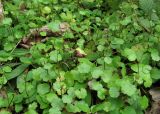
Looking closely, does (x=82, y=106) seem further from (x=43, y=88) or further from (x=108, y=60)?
(x=108, y=60)

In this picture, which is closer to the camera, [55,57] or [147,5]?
[55,57]

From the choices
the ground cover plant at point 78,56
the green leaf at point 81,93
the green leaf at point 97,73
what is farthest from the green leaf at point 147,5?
the green leaf at point 81,93

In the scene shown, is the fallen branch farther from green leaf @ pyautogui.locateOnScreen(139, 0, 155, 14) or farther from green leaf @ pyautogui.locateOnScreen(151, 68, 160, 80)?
green leaf @ pyautogui.locateOnScreen(151, 68, 160, 80)

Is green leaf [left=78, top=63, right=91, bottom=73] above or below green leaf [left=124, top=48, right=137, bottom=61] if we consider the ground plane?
below

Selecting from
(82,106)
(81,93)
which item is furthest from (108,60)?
(82,106)

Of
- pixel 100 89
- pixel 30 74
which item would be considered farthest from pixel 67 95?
pixel 30 74

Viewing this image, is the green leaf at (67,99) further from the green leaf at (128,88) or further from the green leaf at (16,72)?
the green leaf at (16,72)

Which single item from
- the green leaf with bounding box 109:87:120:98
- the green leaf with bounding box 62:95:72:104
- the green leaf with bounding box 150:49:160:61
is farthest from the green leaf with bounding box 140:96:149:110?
the green leaf with bounding box 62:95:72:104
